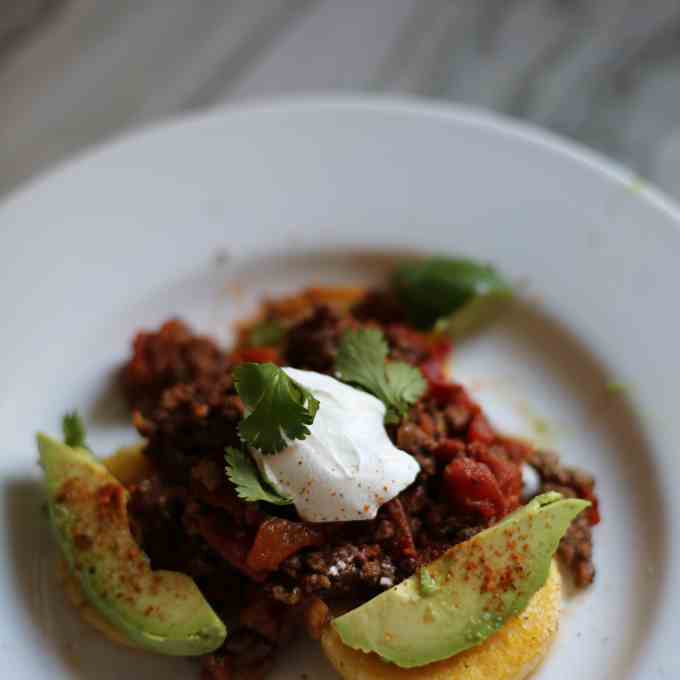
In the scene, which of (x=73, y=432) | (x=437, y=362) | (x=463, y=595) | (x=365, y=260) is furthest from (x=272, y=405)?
(x=365, y=260)

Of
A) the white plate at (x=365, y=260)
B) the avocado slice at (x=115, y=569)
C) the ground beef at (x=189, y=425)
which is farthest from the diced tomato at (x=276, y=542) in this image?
the white plate at (x=365, y=260)

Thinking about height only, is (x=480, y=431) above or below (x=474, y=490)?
above

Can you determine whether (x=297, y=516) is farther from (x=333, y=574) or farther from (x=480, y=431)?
(x=480, y=431)

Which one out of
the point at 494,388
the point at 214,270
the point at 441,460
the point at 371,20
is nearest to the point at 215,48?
the point at 371,20

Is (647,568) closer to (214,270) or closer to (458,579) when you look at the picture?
(458,579)

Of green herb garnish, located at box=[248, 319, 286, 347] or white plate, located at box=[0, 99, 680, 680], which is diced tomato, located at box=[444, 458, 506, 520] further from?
green herb garnish, located at box=[248, 319, 286, 347]

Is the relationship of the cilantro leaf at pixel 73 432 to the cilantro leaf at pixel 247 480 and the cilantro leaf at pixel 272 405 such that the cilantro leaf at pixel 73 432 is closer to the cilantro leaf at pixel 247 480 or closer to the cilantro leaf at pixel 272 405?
the cilantro leaf at pixel 247 480

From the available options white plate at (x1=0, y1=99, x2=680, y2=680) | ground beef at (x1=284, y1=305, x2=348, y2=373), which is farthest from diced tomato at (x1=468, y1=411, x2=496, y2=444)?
ground beef at (x1=284, y1=305, x2=348, y2=373)
